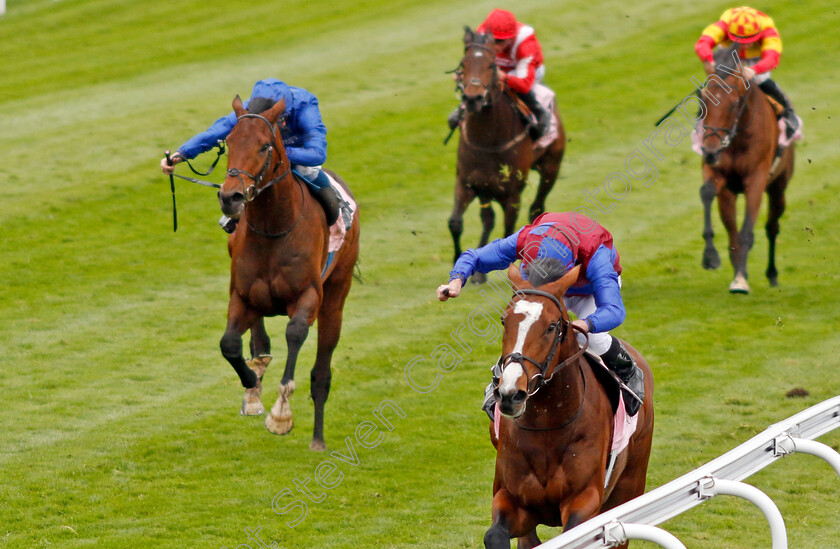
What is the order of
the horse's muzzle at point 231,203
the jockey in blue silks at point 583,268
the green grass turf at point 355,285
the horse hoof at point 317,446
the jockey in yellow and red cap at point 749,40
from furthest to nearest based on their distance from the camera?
the jockey in yellow and red cap at point 749,40, the horse hoof at point 317,446, the green grass turf at point 355,285, the horse's muzzle at point 231,203, the jockey in blue silks at point 583,268

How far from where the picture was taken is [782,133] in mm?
11969

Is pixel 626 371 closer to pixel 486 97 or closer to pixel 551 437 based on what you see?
pixel 551 437

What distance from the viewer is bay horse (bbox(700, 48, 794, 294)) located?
436 inches

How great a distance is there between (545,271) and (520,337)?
16.0 inches

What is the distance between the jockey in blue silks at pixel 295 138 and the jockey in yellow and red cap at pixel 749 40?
5.07 meters

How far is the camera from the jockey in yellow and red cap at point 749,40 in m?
11.4

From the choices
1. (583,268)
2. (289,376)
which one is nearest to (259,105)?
(289,376)

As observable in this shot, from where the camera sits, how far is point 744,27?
37.7 ft

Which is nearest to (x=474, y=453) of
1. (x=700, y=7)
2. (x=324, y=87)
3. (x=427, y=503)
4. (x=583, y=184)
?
(x=427, y=503)

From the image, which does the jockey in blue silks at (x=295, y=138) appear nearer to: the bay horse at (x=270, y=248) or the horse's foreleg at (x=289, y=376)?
the bay horse at (x=270, y=248)

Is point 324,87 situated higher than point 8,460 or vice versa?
point 8,460

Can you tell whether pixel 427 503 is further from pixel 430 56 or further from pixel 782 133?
pixel 430 56

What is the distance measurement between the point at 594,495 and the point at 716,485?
0.79 m

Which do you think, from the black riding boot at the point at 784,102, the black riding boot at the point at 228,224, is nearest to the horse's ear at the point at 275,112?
the black riding boot at the point at 228,224
